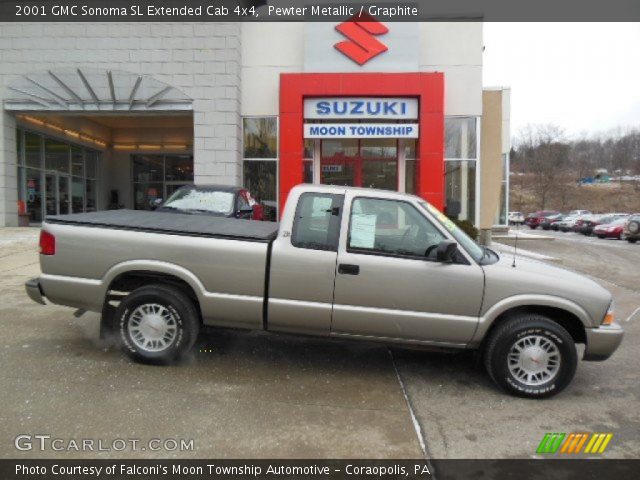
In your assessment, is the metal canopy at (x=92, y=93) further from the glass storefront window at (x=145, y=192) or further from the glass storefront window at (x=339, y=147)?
the glass storefront window at (x=145, y=192)

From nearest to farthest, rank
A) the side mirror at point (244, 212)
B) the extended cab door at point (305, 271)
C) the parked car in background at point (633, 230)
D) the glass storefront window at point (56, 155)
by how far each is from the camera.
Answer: the extended cab door at point (305, 271) → the side mirror at point (244, 212) → the glass storefront window at point (56, 155) → the parked car in background at point (633, 230)

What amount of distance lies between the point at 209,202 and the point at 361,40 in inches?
356

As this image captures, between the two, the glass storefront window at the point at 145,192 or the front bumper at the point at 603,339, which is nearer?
the front bumper at the point at 603,339

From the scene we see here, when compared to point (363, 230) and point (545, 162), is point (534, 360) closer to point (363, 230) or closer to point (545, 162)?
point (363, 230)

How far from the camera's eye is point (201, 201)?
877cm

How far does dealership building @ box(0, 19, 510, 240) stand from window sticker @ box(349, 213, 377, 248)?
36.0 ft

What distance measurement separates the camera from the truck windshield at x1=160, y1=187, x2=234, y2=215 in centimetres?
855

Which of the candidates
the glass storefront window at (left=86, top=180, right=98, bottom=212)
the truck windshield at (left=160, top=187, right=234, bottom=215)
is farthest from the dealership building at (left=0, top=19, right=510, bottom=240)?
the truck windshield at (left=160, top=187, right=234, bottom=215)

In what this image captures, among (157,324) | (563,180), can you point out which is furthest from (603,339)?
(563,180)

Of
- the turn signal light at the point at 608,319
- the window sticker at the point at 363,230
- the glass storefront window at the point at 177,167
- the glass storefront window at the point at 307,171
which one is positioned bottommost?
the turn signal light at the point at 608,319

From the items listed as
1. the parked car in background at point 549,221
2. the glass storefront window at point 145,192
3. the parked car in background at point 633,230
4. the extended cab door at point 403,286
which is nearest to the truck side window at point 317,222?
the extended cab door at point 403,286

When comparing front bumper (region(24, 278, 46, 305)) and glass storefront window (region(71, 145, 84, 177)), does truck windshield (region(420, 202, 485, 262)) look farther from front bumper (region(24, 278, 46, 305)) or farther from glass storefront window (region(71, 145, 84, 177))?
glass storefront window (region(71, 145, 84, 177))

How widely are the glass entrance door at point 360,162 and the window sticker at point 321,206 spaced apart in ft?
38.9

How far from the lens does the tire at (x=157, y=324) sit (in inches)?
174
